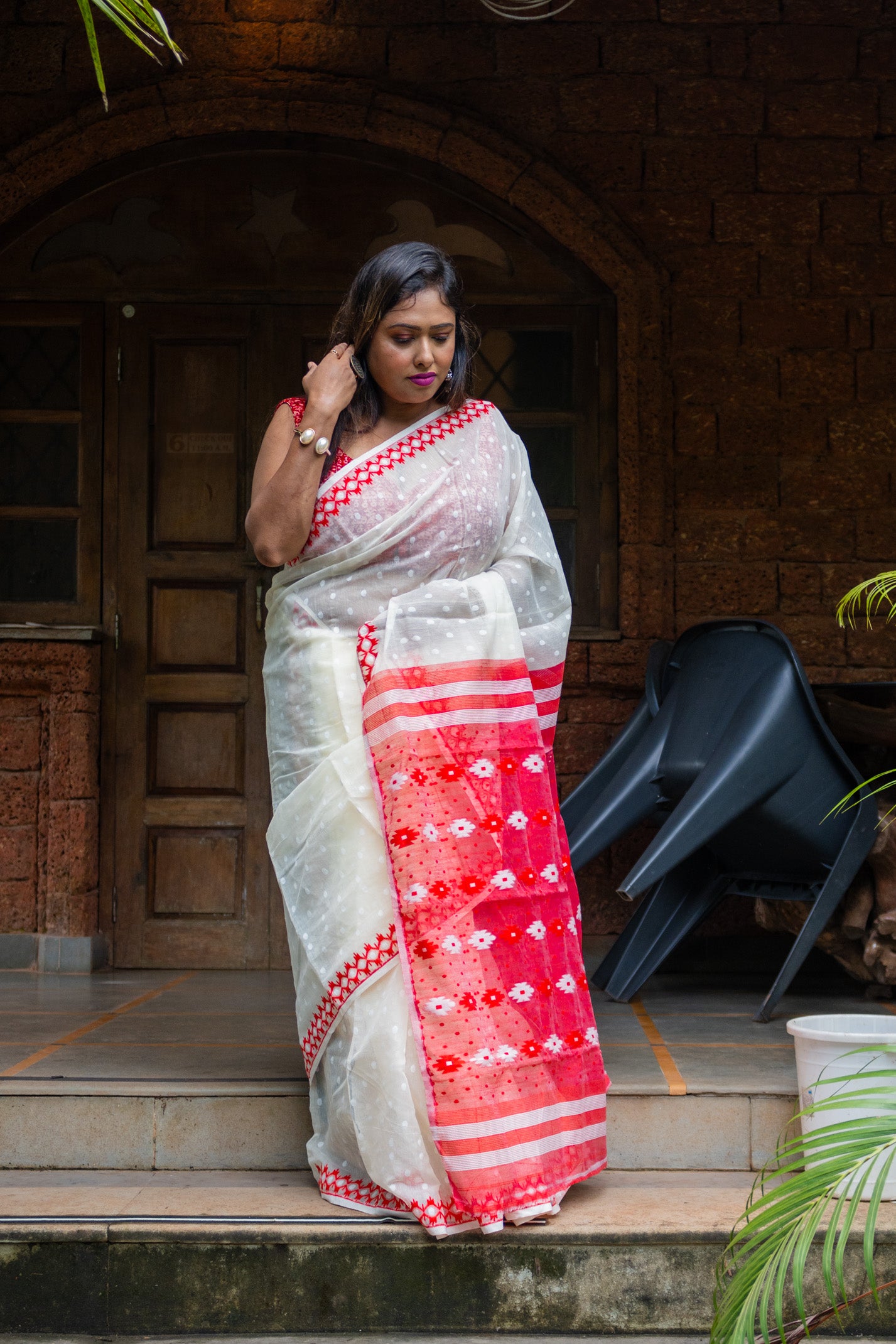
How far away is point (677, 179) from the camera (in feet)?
15.6

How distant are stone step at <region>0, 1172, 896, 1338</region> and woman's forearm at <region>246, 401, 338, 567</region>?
1.23m

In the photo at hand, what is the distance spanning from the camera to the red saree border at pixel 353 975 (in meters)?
2.43

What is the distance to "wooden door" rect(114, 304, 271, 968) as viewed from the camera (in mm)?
4648

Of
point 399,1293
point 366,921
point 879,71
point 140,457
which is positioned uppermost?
point 879,71

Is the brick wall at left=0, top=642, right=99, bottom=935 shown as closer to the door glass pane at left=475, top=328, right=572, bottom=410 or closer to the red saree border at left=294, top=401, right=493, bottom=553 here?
the door glass pane at left=475, top=328, right=572, bottom=410

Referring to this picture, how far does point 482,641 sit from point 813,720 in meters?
1.31

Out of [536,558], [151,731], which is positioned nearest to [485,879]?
[536,558]

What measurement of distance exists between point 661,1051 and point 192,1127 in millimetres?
1086

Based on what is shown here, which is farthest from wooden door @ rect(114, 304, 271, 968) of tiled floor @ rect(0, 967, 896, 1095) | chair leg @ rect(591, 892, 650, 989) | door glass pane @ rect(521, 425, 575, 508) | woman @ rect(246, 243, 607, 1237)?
woman @ rect(246, 243, 607, 1237)

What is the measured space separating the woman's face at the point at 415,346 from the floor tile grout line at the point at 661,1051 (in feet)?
4.90

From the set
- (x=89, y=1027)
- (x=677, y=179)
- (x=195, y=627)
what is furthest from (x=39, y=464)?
(x=677, y=179)

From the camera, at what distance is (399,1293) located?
92.4 inches

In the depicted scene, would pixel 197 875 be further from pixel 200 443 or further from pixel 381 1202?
pixel 381 1202

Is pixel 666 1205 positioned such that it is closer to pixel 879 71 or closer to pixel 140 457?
pixel 140 457
